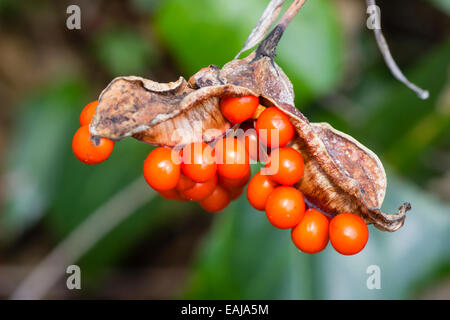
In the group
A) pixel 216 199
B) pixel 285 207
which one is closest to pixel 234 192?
pixel 216 199

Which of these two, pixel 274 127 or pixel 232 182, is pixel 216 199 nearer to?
pixel 232 182

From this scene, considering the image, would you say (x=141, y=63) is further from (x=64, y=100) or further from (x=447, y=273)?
(x=447, y=273)

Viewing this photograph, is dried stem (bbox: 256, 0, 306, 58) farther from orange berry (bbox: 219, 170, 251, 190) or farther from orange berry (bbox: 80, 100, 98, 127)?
orange berry (bbox: 80, 100, 98, 127)

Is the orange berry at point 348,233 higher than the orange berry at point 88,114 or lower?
lower

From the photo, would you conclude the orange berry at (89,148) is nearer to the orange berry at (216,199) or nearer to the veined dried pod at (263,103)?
the veined dried pod at (263,103)

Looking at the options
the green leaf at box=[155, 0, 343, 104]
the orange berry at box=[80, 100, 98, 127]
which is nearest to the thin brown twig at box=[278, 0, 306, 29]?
the orange berry at box=[80, 100, 98, 127]

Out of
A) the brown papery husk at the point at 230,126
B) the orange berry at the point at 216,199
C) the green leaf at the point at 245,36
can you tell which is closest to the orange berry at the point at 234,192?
the orange berry at the point at 216,199
